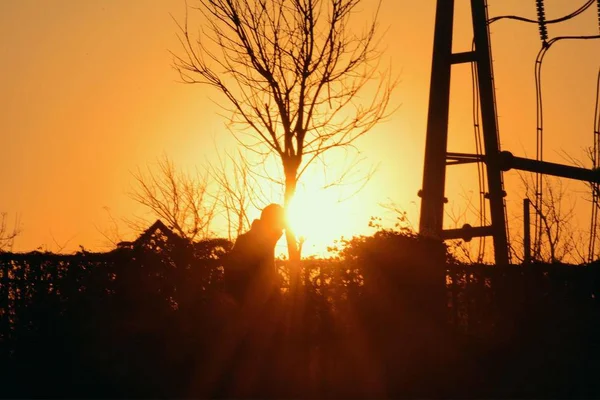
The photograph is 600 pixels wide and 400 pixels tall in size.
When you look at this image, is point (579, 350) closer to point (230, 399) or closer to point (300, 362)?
point (300, 362)

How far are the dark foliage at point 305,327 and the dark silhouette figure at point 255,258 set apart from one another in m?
0.27

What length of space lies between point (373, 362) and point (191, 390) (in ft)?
9.22

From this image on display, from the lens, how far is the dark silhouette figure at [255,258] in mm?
14062

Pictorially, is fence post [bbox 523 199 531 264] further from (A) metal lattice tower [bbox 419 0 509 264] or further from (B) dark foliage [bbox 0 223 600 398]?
(B) dark foliage [bbox 0 223 600 398]

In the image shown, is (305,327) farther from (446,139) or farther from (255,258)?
(446,139)

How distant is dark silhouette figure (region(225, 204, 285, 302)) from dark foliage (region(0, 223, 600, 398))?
0.27m

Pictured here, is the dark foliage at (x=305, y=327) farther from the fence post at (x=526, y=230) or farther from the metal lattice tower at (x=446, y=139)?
the fence post at (x=526, y=230)

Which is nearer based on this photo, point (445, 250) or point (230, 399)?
point (230, 399)

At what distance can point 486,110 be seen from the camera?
19.5 meters

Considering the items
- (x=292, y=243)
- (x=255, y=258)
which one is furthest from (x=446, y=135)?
(x=255, y=258)

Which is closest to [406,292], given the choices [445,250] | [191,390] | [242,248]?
[445,250]

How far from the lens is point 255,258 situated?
14078mm

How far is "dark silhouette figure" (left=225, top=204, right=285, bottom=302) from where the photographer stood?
46.1 feet

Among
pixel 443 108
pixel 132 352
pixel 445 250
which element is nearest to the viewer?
pixel 132 352
